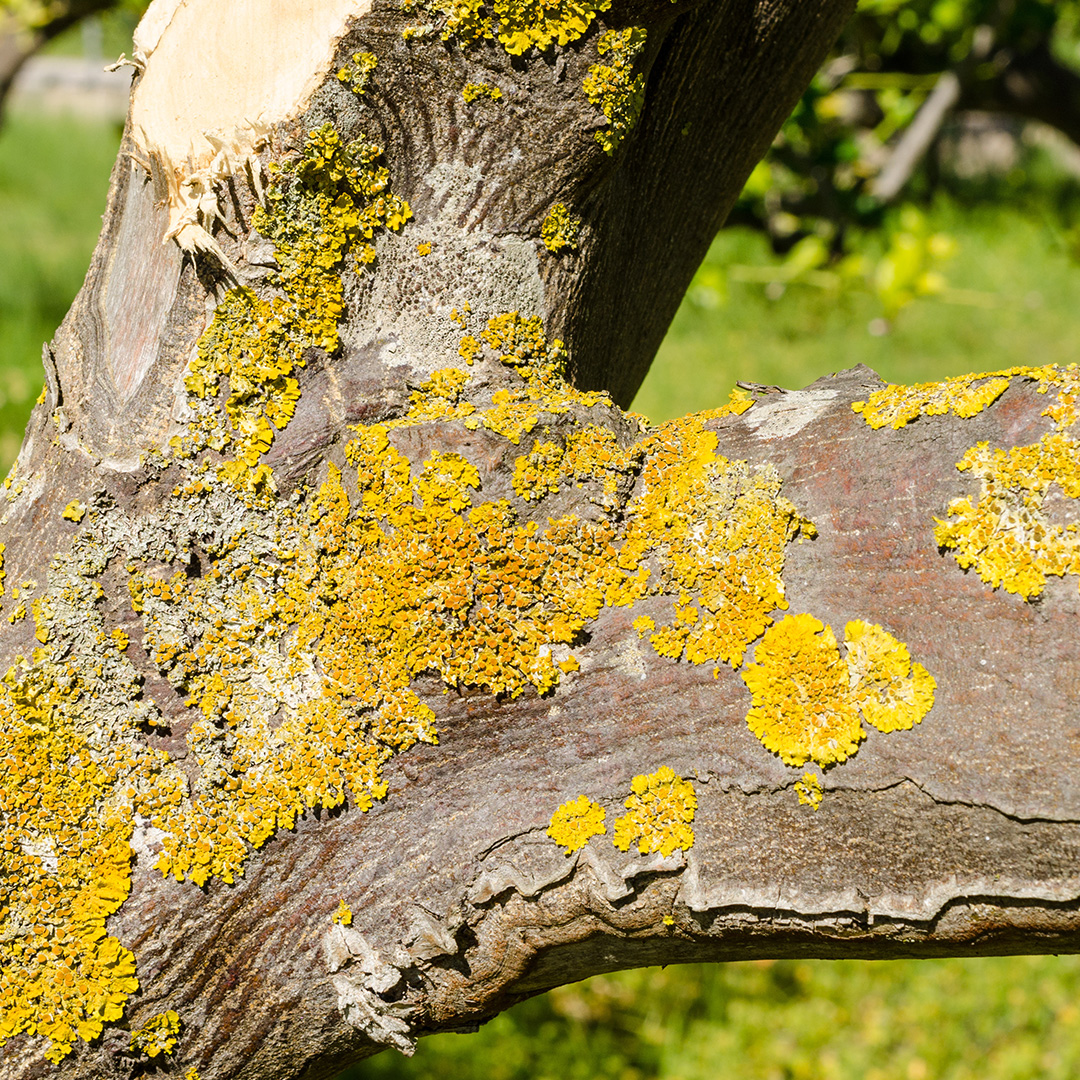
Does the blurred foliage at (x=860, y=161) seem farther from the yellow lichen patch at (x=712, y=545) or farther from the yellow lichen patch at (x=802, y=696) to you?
the yellow lichen patch at (x=802, y=696)

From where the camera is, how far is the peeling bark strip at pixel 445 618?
107 cm

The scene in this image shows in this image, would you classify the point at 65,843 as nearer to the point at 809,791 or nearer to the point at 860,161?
the point at 809,791

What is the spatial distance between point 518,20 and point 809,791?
42.0 inches

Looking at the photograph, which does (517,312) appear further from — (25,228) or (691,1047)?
(25,228)

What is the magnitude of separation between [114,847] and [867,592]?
1.00m

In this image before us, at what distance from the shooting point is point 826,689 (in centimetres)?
110

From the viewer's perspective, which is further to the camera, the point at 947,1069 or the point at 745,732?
the point at 947,1069

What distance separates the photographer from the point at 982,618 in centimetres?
105

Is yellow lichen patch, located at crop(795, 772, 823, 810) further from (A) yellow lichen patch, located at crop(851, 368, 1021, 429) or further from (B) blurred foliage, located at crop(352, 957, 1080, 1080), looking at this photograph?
(B) blurred foliage, located at crop(352, 957, 1080, 1080)

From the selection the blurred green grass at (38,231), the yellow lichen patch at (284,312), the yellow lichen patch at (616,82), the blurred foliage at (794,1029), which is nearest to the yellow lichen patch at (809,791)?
the yellow lichen patch at (284,312)

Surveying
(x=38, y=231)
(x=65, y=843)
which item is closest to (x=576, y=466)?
(x=65, y=843)

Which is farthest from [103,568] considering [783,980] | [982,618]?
[783,980]

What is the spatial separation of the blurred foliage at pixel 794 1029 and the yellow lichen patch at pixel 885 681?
8.51 feet

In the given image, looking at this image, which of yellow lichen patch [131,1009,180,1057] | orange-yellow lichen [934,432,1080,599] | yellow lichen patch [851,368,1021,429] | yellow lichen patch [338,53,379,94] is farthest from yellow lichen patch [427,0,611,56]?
yellow lichen patch [131,1009,180,1057]
